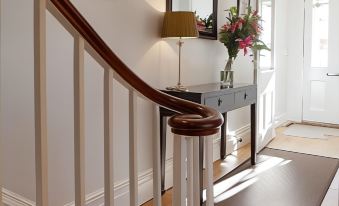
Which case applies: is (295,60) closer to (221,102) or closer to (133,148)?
(221,102)

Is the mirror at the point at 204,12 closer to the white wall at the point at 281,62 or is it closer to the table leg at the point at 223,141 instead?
the table leg at the point at 223,141

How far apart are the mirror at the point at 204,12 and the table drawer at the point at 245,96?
2.10 feet

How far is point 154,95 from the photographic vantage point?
1.11 metres

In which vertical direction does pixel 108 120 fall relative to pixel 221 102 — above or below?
above

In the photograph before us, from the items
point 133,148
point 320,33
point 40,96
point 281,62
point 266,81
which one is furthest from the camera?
point 281,62

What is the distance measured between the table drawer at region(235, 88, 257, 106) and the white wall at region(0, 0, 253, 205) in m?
0.64

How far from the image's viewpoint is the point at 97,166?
2.25 m

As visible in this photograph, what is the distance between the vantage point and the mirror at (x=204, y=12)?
118 inches

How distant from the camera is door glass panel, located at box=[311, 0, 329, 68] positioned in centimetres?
548

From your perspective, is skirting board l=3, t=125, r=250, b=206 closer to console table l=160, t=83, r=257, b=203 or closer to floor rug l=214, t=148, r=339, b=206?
console table l=160, t=83, r=257, b=203

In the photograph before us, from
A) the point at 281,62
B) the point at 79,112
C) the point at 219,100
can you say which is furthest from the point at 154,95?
the point at 281,62

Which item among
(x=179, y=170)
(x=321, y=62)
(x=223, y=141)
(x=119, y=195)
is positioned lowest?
(x=119, y=195)

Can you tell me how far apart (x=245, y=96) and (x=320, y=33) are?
120 inches

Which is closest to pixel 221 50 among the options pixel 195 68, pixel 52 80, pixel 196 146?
pixel 195 68
